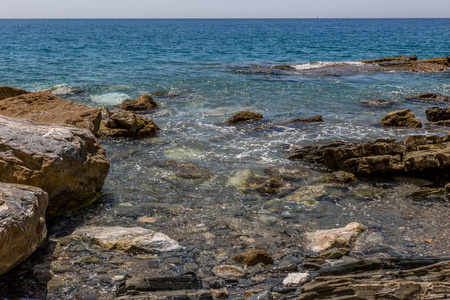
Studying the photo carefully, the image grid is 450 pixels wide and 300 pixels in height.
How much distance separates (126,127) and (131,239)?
743 centimetres

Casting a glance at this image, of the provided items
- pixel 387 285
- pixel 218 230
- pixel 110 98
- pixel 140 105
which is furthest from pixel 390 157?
pixel 110 98

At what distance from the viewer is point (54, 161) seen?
24.2 ft

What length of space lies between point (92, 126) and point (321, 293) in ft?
29.0

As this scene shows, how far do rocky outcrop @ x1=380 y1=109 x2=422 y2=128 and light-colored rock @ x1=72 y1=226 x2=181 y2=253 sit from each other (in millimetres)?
11002

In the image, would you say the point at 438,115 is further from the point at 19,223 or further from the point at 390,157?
the point at 19,223

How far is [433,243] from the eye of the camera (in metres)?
6.95

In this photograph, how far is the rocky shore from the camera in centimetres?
537

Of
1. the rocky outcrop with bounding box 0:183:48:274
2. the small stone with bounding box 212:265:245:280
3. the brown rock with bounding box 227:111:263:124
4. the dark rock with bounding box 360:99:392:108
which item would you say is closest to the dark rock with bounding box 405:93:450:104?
the dark rock with bounding box 360:99:392:108

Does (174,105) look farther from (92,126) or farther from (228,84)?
(92,126)

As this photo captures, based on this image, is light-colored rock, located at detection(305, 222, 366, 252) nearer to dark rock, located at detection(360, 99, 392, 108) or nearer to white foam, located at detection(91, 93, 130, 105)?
dark rock, located at detection(360, 99, 392, 108)

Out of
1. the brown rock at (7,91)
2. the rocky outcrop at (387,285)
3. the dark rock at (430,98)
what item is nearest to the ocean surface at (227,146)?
the dark rock at (430,98)

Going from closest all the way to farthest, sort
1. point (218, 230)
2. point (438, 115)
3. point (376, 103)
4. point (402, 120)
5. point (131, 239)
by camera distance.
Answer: point (131, 239)
point (218, 230)
point (402, 120)
point (438, 115)
point (376, 103)

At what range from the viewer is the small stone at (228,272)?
5988mm

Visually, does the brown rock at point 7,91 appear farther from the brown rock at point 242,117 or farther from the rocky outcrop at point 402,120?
the rocky outcrop at point 402,120
